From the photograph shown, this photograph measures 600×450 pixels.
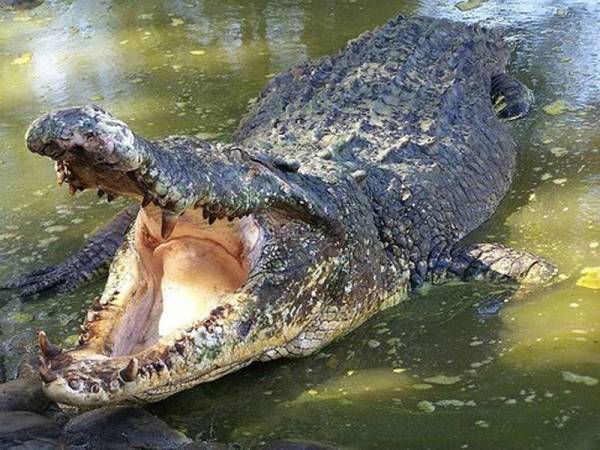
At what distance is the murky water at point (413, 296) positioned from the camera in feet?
10.8

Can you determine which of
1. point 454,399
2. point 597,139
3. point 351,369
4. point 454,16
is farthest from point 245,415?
point 454,16

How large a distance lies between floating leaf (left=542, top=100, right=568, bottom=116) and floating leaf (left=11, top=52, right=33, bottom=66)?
436cm

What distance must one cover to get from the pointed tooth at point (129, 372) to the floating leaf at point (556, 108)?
12.4ft

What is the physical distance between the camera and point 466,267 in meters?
4.30

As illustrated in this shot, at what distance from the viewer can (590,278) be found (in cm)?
409

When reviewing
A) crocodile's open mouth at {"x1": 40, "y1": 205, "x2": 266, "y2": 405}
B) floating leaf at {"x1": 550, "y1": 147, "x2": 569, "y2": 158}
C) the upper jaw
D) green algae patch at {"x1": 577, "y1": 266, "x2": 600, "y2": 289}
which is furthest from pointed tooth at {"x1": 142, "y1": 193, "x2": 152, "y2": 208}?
floating leaf at {"x1": 550, "y1": 147, "x2": 569, "y2": 158}

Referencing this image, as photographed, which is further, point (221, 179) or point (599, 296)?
point (599, 296)

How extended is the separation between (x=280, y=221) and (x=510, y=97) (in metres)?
3.04

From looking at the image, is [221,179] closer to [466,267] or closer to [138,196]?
[138,196]

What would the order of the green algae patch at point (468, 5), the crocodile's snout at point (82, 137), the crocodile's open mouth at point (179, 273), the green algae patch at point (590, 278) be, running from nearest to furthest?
the crocodile's snout at point (82, 137) → the crocodile's open mouth at point (179, 273) → the green algae patch at point (590, 278) → the green algae patch at point (468, 5)

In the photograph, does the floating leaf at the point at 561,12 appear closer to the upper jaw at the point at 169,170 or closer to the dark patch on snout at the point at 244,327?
the upper jaw at the point at 169,170

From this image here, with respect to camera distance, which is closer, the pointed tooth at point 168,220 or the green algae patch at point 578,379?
the pointed tooth at point 168,220

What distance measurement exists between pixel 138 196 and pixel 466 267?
185 cm

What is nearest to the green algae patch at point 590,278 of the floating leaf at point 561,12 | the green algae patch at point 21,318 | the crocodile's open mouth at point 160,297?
the crocodile's open mouth at point 160,297
